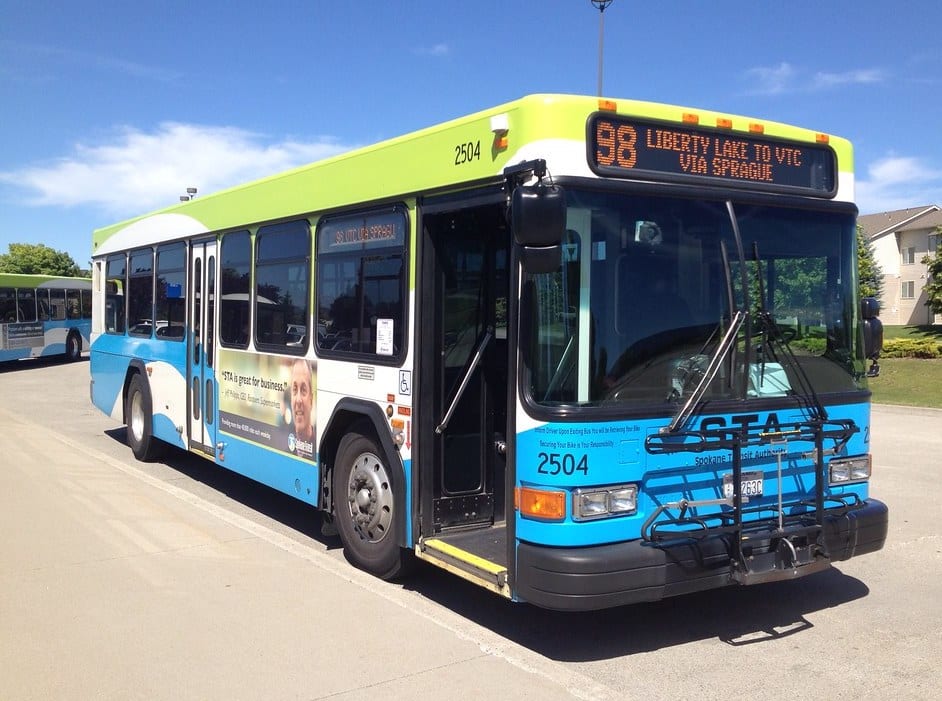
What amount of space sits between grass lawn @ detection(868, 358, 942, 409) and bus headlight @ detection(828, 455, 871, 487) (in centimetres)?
1450

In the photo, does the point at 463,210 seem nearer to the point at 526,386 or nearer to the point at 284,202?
the point at 526,386

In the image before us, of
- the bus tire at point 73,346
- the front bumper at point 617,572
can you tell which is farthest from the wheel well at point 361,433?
the bus tire at point 73,346

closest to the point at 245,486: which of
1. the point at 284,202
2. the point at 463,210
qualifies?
the point at 284,202

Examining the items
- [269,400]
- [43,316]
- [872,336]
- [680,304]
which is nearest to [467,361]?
[680,304]

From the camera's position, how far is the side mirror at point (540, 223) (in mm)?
4230

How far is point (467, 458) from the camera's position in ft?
19.5

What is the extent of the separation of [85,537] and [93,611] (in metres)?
2.00

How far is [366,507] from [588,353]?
2.44m

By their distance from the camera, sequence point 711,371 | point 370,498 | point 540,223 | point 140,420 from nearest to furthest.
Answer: point 540,223 → point 711,371 → point 370,498 → point 140,420

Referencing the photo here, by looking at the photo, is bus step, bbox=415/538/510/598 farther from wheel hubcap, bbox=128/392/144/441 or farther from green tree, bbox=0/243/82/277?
green tree, bbox=0/243/82/277

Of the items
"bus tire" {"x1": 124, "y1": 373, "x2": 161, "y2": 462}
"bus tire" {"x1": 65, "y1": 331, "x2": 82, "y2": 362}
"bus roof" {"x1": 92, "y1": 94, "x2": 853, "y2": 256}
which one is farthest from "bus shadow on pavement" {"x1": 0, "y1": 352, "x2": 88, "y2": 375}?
"bus roof" {"x1": 92, "y1": 94, "x2": 853, "y2": 256}

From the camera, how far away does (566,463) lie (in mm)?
4492

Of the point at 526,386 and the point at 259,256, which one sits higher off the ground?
the point at 259,256

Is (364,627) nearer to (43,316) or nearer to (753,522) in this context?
(753,522)
